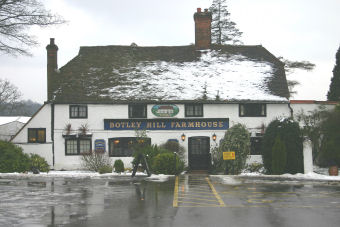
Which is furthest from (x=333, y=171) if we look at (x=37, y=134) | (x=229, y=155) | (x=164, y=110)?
(x=37, y=134)

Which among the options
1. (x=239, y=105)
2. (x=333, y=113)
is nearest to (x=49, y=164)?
(x=239, y=105)

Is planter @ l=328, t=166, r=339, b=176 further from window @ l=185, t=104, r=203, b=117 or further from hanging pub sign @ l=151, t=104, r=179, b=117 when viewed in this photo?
hanging pub sign @ l=151, t=104, r=179, b=117

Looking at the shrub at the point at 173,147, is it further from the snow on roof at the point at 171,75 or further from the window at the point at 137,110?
the snow on roof at the point at 171,75

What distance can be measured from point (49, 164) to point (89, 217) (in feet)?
53.3

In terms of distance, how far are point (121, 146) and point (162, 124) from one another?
305 cm

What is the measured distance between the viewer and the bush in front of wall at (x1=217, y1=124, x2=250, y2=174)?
24.5m

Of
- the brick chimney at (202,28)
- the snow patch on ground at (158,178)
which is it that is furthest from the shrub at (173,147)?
the brick chimney at (202,28)

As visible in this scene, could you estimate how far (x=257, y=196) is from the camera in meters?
15.2

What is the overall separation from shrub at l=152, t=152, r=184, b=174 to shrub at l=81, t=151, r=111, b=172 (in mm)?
3803

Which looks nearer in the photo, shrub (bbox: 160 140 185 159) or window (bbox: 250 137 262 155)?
shrub (bbox: 160 140 185 159)

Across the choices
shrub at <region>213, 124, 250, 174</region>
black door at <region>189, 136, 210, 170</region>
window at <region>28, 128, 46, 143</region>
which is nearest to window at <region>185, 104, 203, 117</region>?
black door at <region>189, 136, 210, 170</region>

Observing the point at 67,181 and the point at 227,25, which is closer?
the point at 67,181

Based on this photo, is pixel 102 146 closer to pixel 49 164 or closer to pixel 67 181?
pixel 49 164

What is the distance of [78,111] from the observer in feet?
89.5
